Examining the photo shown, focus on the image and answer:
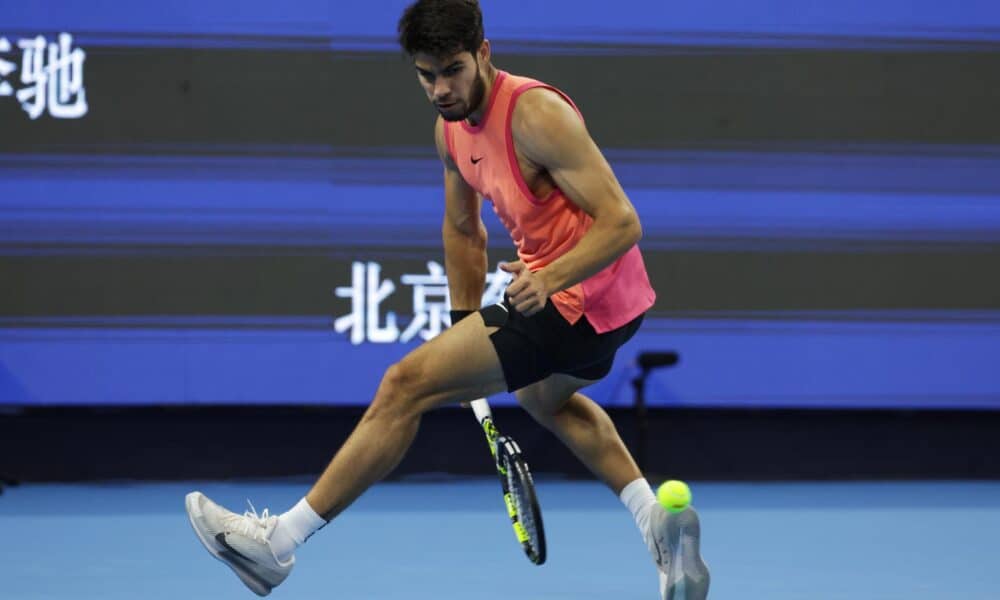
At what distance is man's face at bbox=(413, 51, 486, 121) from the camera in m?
3.58

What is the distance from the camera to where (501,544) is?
5.38 meters

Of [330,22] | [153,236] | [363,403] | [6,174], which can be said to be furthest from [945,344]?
[6,174]

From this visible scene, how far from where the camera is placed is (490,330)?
12.1ft

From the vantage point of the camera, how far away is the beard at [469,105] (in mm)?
3635

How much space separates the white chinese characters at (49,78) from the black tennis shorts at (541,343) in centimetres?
335

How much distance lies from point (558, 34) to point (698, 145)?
77 cm

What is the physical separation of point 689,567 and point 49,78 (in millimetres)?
3976

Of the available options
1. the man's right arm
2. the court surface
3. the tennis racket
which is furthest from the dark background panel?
the tennis racket

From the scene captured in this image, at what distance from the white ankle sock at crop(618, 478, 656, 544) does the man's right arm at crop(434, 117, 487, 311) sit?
0.63 m

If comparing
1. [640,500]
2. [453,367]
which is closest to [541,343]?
[453,367]

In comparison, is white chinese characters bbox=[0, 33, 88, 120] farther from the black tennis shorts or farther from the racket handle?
the black tennis shorts

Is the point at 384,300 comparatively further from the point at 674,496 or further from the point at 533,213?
the point at 674,496

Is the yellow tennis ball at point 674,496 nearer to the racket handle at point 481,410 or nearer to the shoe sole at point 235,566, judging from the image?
the racket handle at point 481,410

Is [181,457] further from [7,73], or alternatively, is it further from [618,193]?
[618,193]
